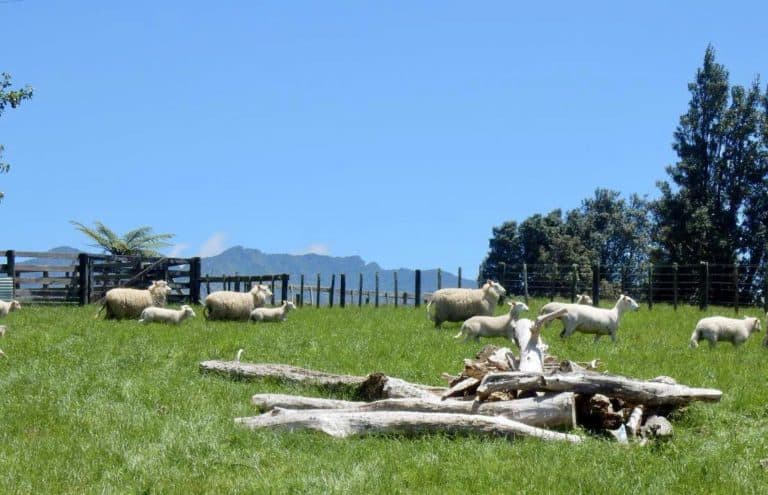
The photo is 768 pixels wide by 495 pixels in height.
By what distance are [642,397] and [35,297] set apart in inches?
1109

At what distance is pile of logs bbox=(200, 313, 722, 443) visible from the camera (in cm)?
972

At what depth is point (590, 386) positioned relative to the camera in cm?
1008

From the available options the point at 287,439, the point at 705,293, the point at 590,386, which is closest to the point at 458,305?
the point at 590,386

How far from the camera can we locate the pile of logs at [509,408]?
9.72m

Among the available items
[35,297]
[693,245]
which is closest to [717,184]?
[693,245]

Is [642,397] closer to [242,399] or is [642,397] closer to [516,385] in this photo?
[516,385]

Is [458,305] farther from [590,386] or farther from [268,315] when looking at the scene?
[590,386]

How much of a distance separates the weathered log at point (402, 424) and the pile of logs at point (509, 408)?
0.04 feet

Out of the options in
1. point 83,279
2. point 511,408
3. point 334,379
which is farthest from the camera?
point 83,279

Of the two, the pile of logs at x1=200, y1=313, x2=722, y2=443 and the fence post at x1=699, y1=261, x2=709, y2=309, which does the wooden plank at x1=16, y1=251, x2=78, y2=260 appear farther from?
the pile of logs at x1=200, y1=313, x2=722, y2=443

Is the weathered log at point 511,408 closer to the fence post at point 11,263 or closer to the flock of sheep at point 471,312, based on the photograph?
the flock of sheep at point 471,312

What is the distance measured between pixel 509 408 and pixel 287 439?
2.48m

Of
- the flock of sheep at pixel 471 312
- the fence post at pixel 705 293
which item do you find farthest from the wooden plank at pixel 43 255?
the fence post at pixel 705 293

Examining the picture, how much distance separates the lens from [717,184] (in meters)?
50.4
